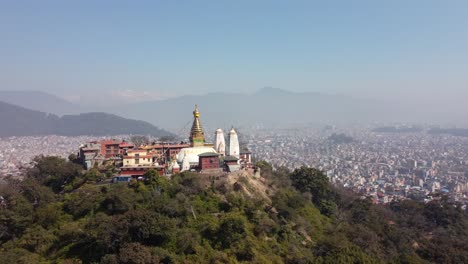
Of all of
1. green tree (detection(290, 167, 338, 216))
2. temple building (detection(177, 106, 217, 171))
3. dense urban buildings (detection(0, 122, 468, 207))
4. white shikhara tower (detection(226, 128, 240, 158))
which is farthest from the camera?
white shikhara tower (detection(226, 128, 240, 158))

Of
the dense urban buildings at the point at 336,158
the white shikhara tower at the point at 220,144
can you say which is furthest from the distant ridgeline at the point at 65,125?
the white shikhara tower at the point at 220,144

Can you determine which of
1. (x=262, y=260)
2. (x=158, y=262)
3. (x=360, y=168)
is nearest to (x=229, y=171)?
(x=262, y=260)

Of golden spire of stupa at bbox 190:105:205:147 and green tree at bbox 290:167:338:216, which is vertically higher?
golden spire of stupa at bbox 190:105:205:147

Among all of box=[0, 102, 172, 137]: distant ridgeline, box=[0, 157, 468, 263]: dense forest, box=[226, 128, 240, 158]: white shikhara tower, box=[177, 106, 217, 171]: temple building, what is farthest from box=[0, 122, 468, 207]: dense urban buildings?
box=[0, 102, 172, 137]: distant ridgeline

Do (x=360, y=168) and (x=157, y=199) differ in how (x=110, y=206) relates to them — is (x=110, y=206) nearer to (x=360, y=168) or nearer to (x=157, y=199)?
(x=157, y=199)

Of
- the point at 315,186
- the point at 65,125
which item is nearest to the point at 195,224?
the point at 315,186

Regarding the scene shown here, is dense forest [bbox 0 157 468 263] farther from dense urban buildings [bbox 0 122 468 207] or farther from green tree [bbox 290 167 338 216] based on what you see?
dense urban buildings [bbox 0 122 468 207]
